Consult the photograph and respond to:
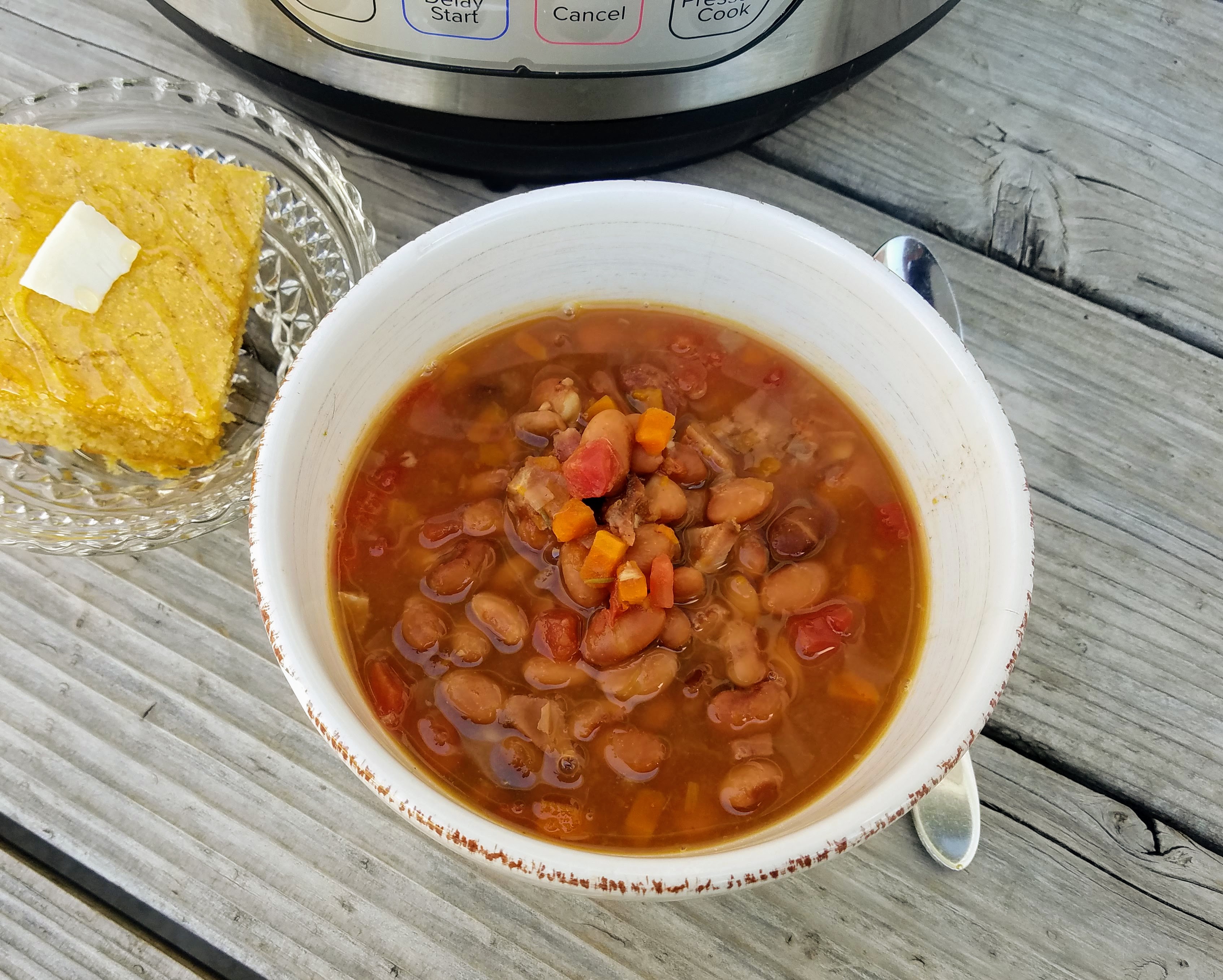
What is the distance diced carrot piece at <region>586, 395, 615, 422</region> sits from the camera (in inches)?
42.4

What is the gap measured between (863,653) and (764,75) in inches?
29.2

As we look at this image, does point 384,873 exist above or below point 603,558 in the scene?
below

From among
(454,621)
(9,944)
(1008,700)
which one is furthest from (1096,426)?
(9,944)

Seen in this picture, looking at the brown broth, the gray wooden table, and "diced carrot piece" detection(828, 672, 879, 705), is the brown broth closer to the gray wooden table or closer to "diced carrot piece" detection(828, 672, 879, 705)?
"diced carrot piece" detection(828, 672, 879, 705)

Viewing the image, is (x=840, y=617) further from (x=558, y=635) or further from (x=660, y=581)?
(x=558, y=635)

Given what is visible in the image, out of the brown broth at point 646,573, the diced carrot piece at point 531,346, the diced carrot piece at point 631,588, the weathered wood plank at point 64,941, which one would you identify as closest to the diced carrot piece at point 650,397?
the brown broth at point 646,573

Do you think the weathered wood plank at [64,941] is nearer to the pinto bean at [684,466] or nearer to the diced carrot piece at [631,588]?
the diced carrot piece at [631,588]

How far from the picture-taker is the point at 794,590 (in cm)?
100

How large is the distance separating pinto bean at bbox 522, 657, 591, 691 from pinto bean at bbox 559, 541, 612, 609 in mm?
72

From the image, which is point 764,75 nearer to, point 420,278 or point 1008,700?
point 420,278

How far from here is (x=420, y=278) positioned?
3.19 ft

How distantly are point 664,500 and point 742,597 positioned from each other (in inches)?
5.2

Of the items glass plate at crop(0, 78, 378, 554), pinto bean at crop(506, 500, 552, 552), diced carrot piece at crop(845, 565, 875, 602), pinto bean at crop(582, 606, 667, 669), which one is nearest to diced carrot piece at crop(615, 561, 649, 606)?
pinto bean at crop(582, 606, 667, 669)

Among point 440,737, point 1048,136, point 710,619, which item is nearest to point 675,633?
point 710,619
